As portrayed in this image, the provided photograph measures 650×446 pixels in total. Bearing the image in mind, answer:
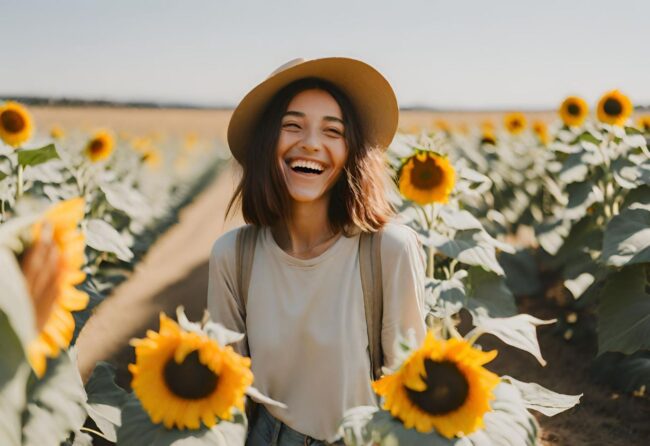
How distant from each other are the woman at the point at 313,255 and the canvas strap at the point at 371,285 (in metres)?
0.01

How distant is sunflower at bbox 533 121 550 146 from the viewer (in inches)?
276

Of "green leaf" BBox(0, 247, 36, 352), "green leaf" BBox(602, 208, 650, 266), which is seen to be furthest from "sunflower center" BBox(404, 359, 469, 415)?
"green leaf" BBox(602, 208, 650, 266)

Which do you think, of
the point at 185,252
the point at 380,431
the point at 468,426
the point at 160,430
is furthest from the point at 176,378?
the point at 185,252

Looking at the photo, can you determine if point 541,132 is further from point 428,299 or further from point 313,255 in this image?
point 313,255

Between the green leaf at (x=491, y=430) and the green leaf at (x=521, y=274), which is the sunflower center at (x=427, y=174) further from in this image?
the green leaf at (x=521, y=274)

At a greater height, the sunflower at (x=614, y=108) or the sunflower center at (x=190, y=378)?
the sunflower at (x=614, y=108)

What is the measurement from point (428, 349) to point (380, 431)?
0.20 metres

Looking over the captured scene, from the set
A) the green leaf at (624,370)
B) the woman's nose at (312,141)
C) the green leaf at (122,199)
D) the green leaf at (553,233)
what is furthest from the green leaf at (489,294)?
the green leaf at (122,199)

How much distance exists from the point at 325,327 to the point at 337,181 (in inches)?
18.3

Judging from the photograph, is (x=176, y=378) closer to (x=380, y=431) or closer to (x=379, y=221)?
(x=380, y=431)

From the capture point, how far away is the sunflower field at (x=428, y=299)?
0.86m

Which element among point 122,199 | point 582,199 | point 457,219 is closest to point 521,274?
point 582,199

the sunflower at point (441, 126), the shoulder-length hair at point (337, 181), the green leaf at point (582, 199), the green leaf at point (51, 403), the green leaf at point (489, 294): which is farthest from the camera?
the sunflower at point (441, 126)

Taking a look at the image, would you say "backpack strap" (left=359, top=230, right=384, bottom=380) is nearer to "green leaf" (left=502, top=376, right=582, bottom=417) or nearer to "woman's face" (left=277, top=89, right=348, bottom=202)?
"woman's face" (left=277, top=89, right=348, bottom=202)
